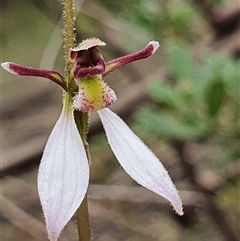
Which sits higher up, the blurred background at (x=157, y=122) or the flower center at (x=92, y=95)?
the flower center at (x=92, y=95)

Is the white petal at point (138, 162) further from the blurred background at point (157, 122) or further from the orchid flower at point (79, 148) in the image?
the blurred background at point (157, 122)

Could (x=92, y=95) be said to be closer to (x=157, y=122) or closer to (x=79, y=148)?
(x=79, y=148)

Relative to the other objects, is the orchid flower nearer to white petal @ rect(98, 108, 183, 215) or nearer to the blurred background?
white petal @ rect(98, 108, 183, 215)

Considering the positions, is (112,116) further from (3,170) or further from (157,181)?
(3,170)

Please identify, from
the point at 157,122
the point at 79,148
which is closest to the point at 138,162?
the point at 79,148

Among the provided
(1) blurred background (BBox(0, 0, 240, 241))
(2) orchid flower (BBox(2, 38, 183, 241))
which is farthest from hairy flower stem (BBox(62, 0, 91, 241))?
(1) blurred background (BBox(0, 0, 240, 241))

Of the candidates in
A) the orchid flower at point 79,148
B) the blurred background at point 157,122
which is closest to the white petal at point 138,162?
the orchid flower at point 79,148

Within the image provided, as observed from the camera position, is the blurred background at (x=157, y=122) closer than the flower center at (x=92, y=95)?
No
